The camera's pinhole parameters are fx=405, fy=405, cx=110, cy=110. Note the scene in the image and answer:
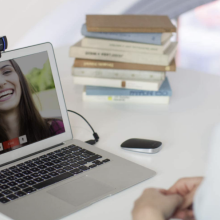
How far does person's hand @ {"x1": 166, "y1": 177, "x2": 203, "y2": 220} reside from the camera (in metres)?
0.65

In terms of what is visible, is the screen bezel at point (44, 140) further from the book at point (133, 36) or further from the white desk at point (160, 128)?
the book at point (133, 36)

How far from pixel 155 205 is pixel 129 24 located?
861mm

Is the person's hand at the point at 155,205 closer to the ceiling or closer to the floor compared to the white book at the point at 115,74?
closer to the floor

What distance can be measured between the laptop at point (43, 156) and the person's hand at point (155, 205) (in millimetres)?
160

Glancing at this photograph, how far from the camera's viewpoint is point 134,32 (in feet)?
4.51

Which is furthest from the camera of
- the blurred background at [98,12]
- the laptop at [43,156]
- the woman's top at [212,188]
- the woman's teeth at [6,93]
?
the blurred background at [98,12]

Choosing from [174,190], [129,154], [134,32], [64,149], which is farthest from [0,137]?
[134,32]

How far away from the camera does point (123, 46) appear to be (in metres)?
1.40

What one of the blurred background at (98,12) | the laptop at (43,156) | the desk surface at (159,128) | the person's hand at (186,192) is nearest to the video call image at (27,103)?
the laptop at (43,156)

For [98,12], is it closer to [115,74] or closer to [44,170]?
[115,74]

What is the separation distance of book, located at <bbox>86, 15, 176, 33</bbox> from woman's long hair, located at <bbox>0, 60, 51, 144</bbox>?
1.35 ft

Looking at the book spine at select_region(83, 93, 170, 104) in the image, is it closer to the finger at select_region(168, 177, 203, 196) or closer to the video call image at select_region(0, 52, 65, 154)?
the video call image at select_region(0, 52, 65, 154)

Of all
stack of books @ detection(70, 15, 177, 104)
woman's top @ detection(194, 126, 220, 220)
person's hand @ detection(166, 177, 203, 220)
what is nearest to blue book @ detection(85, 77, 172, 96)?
stack of books @ detection(70, 15, 177, 104)

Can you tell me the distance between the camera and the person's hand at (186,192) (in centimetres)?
65
